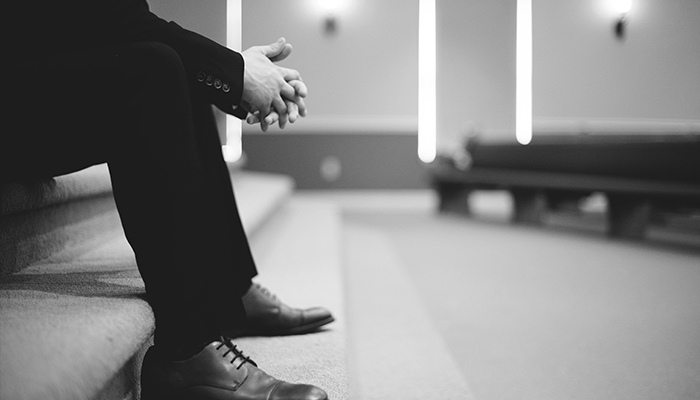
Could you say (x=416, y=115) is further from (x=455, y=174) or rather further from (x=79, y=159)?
(x=79, y=159)

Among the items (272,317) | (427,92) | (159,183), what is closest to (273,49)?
A: (159,183)

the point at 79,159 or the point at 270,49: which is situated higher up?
the point at 270,49

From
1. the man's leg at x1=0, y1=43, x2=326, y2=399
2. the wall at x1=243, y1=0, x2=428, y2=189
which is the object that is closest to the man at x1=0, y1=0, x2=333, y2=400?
the man's leg at x1=0, y1=43, x2=326, y2=399

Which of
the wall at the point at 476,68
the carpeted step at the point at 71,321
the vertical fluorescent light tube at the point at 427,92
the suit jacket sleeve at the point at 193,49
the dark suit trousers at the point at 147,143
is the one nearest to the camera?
the carpeted step at the point at 71,321

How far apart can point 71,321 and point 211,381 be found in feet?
0.62

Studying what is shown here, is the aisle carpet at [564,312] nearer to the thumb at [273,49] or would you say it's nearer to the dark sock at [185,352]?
the dark sock at [185,352]

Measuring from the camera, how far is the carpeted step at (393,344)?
1056 mm

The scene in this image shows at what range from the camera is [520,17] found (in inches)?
63.6

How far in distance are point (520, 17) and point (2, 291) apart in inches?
59.8

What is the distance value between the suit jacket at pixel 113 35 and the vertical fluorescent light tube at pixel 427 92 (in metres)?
1.76

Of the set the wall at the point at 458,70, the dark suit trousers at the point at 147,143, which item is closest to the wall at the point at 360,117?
the wall at the point at 458,70

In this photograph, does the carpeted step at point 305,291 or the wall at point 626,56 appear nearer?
the carpeted step at point 305,291

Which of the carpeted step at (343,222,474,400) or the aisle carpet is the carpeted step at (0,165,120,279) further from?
the aisle carpet

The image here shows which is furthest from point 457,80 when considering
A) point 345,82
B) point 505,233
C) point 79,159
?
point 79,159
